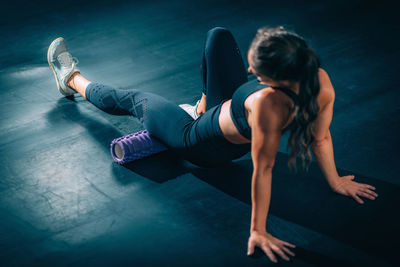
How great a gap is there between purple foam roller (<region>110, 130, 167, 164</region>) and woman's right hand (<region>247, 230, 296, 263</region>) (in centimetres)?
78

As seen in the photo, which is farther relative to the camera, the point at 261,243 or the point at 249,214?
the point at 249,214

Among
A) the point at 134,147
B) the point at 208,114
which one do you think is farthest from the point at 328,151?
the point at 134,147

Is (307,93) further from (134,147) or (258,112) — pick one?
(134,147)

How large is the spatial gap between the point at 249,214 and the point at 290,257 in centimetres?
28

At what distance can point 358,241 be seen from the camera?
1539 mm

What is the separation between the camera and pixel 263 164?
4.43 ft

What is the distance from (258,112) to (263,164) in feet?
0.62

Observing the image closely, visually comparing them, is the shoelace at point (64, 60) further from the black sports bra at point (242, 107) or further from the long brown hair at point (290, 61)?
the long brown hair at point (290, 61)

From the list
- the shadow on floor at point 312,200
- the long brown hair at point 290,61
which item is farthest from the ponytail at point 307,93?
the shadow on floor at point 312,200

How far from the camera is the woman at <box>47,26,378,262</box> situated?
121cm

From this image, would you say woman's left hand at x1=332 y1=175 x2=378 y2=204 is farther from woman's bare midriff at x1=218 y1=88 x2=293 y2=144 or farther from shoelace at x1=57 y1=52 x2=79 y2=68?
shoelace at x1=57 y1=52 x2=79 y2=68

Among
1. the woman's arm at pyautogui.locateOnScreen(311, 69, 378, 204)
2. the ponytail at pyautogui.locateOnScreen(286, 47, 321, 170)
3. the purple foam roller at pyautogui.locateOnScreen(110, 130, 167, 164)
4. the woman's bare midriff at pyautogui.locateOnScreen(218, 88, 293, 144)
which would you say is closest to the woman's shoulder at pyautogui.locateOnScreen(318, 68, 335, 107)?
the woman's arm at pyautogui.locateOnScreen(311, 69, 378, 204)

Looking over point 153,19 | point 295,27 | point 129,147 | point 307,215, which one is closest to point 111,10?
point 153,19

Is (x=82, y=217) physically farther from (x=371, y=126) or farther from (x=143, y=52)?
(x=143, y=52)
